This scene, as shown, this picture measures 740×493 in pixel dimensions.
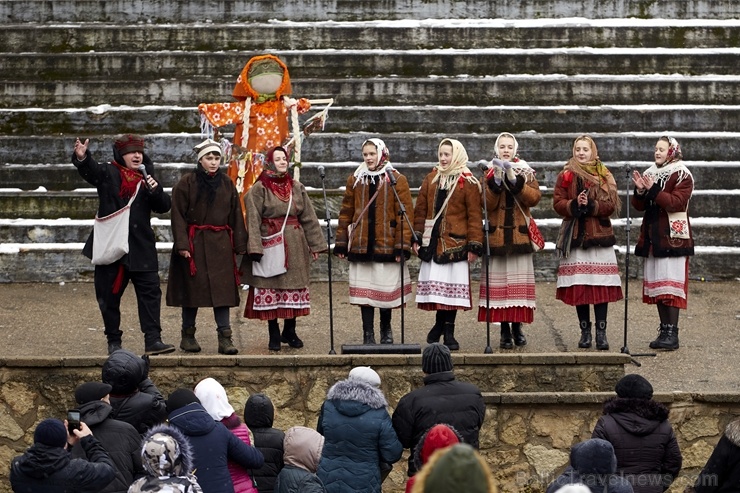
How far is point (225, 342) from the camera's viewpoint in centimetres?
1099

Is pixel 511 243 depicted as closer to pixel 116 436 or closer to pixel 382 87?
pixel 116 436

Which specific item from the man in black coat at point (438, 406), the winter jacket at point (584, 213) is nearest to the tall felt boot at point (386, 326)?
the winter jacket at point (584, 213)

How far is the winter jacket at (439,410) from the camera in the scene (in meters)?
7.94

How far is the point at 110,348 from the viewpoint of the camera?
11.1 m

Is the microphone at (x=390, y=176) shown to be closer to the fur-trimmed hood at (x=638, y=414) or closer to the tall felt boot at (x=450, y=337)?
the tall felt boot at (x=450, y=337)

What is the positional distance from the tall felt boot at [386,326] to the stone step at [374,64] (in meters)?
5.78

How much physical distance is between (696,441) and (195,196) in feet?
13.4

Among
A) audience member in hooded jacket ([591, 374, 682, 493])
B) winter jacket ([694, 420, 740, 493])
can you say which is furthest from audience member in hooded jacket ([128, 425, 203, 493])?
winter jacket ([694, 420, 740, 493])

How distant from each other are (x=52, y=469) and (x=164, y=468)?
0.61m

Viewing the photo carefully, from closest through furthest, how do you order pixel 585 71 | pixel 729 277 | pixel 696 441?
pixel 696 441
pixel 729 277
pixel 585 71

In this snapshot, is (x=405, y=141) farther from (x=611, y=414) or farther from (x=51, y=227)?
(x=611, y=414)

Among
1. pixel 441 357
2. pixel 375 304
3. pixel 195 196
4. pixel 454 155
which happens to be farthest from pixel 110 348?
pixel 441 357

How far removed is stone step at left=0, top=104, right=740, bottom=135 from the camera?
15.8 m

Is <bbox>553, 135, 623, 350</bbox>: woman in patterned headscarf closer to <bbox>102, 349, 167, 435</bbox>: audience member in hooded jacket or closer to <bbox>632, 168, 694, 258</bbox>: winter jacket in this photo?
<bbox>632, 168, 694, 258</bbox>: winter jacket
